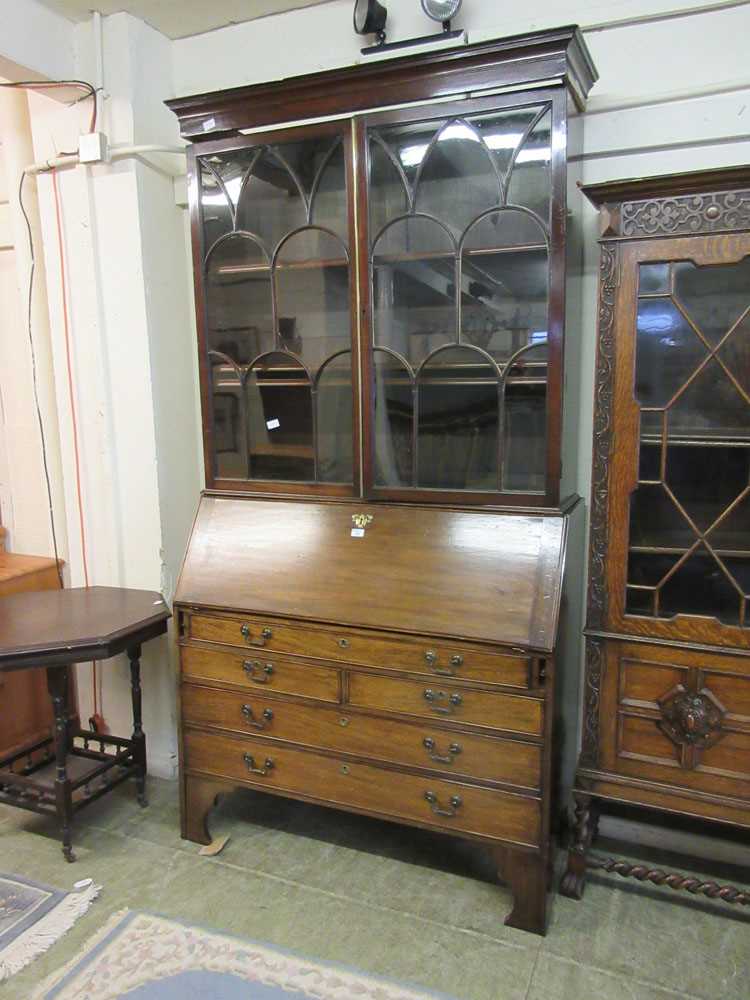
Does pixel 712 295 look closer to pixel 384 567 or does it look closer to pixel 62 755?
pixel 384 567

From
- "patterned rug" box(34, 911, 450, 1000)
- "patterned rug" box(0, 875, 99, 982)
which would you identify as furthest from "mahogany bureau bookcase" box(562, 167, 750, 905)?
"patterned rug" box(0, 875, 99, 982)

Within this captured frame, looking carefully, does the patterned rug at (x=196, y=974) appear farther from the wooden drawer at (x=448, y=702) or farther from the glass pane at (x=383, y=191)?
the glass pane at (x=383, y=191)

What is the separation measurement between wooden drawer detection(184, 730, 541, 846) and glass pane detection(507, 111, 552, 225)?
4.99 feet

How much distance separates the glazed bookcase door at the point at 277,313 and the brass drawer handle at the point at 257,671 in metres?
0.53

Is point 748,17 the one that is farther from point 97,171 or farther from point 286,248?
point 97,171

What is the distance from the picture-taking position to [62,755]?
2256mm

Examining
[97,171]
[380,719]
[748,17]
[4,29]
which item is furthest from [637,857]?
[4,29]

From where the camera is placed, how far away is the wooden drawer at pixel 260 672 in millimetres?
2098

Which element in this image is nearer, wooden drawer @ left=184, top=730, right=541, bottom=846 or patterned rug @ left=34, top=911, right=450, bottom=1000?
patterned rug @ left=34, top=911, right=450, bottom=1000

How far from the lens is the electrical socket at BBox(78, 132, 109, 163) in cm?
244

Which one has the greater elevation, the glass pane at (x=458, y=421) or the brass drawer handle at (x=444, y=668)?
the glass pane at (x=458, y=421)

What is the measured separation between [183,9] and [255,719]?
2.30 m

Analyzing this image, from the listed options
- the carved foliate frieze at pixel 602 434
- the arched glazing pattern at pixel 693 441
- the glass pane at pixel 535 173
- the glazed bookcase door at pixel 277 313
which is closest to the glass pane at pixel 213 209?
the glazed bookcase door at pixel 277 313

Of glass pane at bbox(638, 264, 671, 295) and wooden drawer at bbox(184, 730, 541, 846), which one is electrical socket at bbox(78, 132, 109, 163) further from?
wooden drawer at bbox(184, 730, 541, 846)
